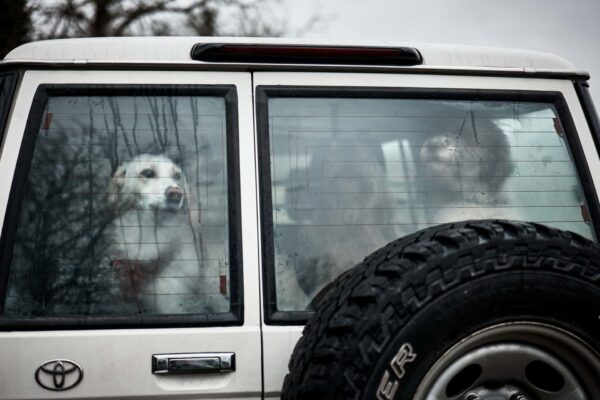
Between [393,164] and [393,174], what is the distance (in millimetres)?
37

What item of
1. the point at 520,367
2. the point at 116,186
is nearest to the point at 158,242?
the point at 116,186

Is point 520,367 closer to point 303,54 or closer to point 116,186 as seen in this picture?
point 303,54

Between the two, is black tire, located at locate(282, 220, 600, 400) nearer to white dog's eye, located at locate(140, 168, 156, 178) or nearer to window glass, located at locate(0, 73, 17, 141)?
white dog's eye, located at locate(140, 168, 156, 178)

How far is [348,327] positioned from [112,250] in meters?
0.80

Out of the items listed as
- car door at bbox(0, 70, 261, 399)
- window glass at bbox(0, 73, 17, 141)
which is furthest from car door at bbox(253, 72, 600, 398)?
window glass at bbox(0, 73, 17, 141)

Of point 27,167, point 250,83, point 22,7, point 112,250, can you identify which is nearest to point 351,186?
point 250,83

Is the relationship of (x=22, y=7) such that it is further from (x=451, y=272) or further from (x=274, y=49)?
(x=451, y=272)

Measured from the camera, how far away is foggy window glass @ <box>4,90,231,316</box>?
6.87 ft

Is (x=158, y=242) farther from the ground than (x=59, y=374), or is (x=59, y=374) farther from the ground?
(x=158, y=242)

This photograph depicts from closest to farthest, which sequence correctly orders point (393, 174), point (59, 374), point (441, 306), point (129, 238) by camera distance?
point (441, 306), point (59, 374), point (129, 238), point (393, 174)

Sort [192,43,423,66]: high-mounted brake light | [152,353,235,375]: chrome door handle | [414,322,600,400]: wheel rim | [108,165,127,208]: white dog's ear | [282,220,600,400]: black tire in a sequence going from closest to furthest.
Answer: [282,220,600,400]: black tire, [414,322,600,400]: wheel rim, [152,353,235,375]: chrome door handle, [108,165,127,208]: white dog's ear, [192,43,423,66]: high-mounted brake light

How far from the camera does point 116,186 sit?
218 cm

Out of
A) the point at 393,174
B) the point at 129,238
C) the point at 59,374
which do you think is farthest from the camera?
the point at 393,174

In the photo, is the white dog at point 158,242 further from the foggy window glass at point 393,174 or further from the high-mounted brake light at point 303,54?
the high-mounted brake light at point 303,54
